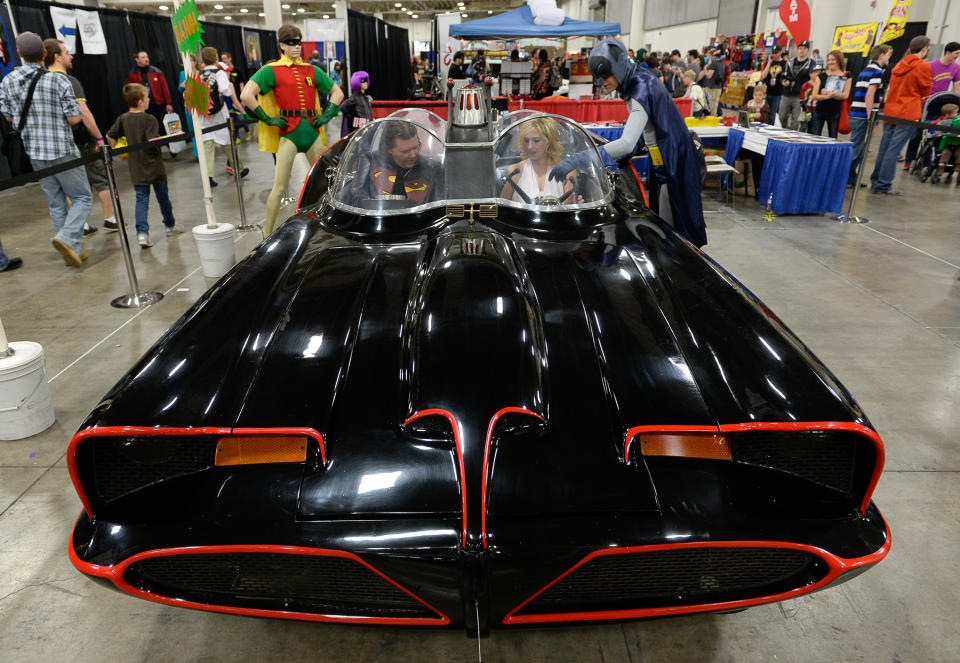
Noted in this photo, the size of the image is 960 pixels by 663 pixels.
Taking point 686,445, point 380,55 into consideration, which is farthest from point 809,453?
point 380,55

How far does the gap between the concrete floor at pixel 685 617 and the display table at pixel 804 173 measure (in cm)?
120

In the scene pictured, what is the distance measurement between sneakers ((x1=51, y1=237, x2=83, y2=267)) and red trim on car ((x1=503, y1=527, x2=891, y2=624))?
17.4 ft

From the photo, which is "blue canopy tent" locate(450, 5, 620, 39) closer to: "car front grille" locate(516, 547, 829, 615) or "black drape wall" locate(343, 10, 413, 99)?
"black drape wall" locate(343, 10, 413, 99)

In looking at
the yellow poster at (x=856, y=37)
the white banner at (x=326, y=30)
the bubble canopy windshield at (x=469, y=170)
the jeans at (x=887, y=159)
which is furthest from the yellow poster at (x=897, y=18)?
the bubble canopy windshield at (x=469, y=170)

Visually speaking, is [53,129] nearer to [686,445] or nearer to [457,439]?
[457,439]

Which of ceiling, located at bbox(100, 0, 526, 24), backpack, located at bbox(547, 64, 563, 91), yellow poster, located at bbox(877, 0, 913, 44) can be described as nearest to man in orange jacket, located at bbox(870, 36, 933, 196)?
yellow poster, located at bbox(877, 0, 913, 44)

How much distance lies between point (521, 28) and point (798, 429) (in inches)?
504

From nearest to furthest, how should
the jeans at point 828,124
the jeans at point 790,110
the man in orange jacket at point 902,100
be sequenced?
the man in orange jacket at point 902,100
the jeans at point 828,124
the jeans at point 790,110

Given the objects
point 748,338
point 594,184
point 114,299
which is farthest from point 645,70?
point 114,299

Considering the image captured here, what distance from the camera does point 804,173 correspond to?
274 inches

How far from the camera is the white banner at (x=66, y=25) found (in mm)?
9555

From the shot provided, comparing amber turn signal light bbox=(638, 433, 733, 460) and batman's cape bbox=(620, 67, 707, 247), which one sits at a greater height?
batman's cape bbox=(620, 67, 707, 247)

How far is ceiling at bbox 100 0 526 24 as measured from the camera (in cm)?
3675

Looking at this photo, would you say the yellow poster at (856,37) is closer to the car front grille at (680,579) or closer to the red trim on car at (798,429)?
the red trim on car at (798,429)
